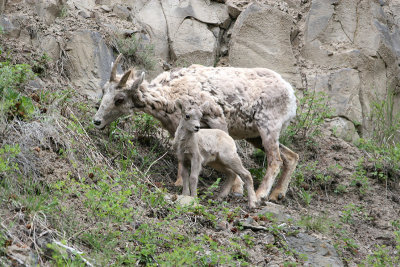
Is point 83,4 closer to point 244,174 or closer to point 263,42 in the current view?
point 263,42

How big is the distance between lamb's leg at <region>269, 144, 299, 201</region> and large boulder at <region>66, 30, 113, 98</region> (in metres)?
3.48

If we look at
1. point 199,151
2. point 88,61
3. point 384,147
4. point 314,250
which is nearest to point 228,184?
point 199,151

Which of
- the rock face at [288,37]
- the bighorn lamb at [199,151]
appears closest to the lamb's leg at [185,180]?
the bighorn lamb at [199,151]

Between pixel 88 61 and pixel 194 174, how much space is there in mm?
3888

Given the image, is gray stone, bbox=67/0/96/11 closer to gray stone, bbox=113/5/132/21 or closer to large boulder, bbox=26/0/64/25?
gray stone, bbox=113/5/132/21

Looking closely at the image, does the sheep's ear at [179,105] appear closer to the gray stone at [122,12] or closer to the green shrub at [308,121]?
the green shrub at [308,121]

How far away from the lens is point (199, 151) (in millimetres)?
7633

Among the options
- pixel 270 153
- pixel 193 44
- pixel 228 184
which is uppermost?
pixel 193 44

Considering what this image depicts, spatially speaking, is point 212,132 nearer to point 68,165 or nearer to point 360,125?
point 68,165

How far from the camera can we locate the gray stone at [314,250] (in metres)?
6.37

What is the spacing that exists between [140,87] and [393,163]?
188 inches

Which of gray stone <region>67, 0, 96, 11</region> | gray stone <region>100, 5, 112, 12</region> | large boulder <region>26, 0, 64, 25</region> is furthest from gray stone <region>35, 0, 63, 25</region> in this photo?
gray stone <region>100, 5, 112, 12</region>

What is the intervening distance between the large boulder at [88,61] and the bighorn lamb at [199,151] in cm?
260

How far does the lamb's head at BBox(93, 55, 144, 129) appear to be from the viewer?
27.3 feet
